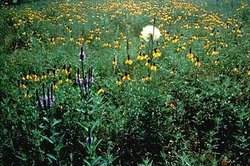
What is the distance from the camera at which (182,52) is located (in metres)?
6.32

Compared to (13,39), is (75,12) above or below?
above

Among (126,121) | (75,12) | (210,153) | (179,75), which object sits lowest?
(210,153)

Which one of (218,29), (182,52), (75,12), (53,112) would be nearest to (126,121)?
(53,112)

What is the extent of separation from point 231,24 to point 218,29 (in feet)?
2.68

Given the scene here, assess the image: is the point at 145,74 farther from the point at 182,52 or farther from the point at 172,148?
the point at 172,148

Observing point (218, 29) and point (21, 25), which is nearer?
point (218, 29)

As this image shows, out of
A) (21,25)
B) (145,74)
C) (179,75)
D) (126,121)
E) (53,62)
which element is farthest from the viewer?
(21,25)

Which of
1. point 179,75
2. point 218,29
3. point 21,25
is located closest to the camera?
point 179,75

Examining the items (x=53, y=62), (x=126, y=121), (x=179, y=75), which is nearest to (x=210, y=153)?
(x=126, y=121)

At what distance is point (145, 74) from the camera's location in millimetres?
5305

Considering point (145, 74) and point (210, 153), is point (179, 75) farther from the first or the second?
point (210, 153)

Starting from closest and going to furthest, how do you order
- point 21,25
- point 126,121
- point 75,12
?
point 126,121 < point 21,25 < point 75,12

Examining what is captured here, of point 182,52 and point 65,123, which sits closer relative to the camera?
point 65,123

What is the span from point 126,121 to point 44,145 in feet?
3.39
